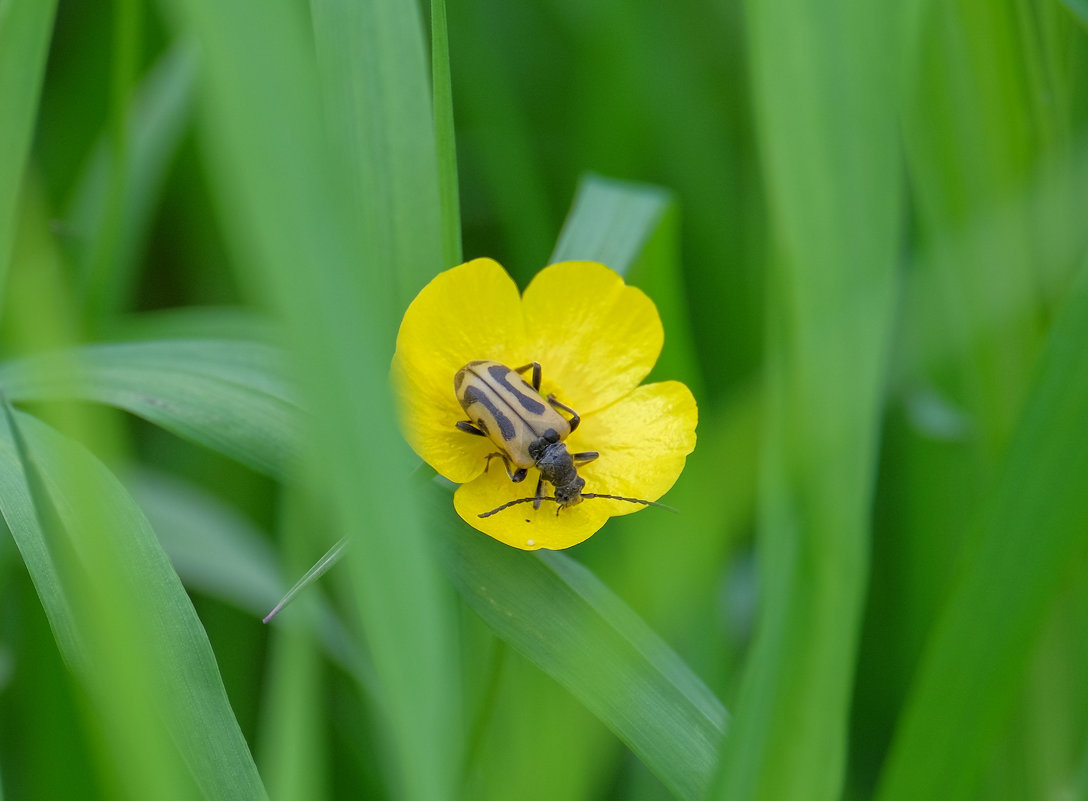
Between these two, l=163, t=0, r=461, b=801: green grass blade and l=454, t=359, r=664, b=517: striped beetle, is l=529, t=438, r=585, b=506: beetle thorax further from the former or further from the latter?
l=163, t=0, r=461, b=801: green grass blade

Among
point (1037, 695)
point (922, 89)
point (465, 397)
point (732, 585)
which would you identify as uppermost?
point (922, 89)

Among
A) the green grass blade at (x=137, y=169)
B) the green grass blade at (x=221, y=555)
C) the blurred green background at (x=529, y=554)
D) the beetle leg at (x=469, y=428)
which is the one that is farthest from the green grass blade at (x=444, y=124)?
the green grass blade at (x=137, y=169)

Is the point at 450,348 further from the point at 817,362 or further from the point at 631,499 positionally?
the point at 817,362

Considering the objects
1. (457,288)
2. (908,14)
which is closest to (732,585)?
(457,288)

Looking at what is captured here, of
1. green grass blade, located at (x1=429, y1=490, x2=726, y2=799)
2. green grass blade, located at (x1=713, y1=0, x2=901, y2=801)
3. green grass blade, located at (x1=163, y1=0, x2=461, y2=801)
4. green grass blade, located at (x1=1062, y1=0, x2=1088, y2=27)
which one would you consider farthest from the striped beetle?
green grass blade, located at (x1=1062, y1=0, x2=1088, y2=27)

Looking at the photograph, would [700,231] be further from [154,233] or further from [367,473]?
[367,473]

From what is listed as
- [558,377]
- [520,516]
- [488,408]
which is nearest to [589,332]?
[558,377]
